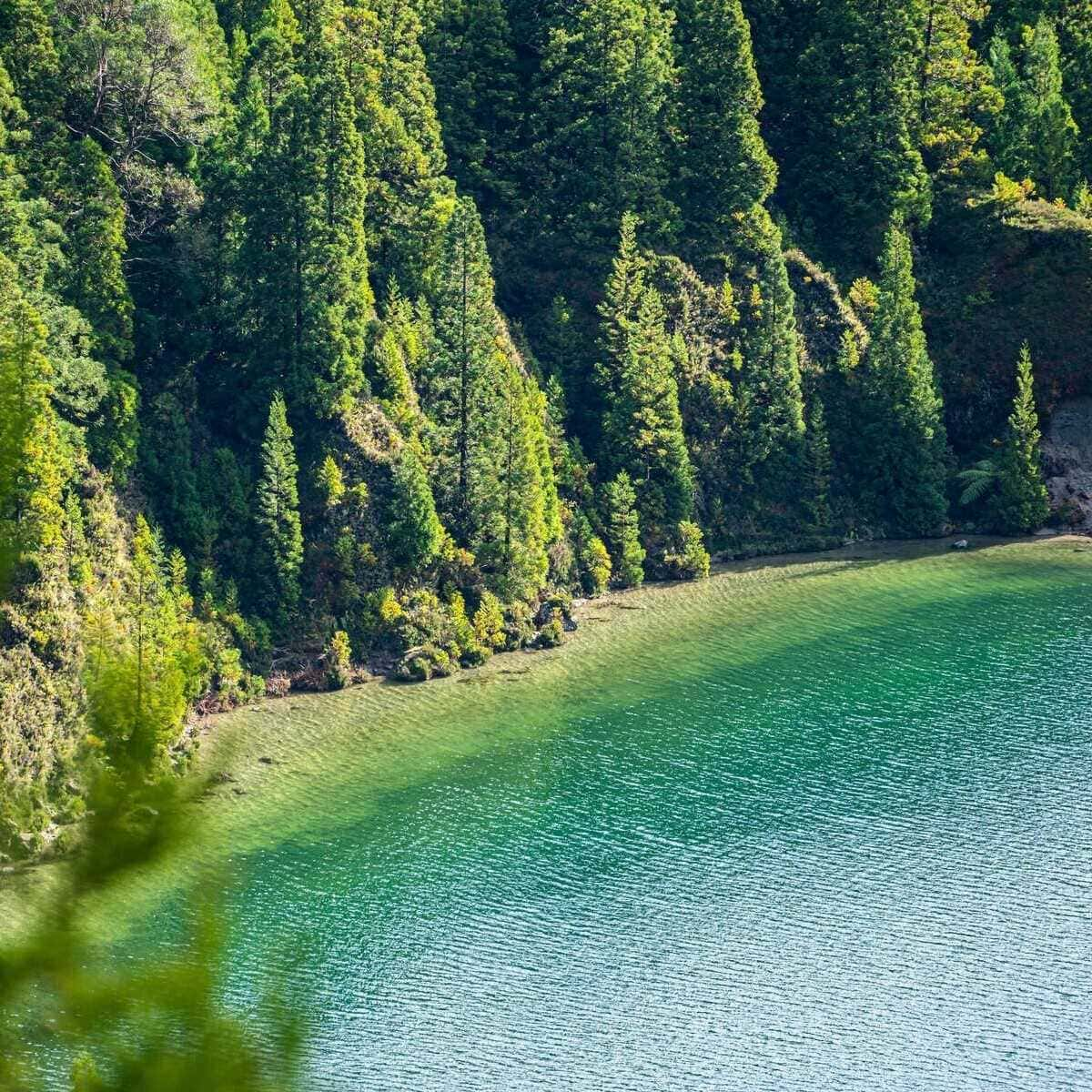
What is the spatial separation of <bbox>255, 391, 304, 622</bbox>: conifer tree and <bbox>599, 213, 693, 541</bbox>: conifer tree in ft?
54.3

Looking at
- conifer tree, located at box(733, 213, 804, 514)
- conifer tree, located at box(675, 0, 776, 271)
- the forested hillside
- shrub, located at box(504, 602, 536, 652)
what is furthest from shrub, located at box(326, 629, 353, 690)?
conifer tree, located at box(675, 0, 776, 271)

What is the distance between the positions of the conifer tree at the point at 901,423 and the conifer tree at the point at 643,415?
9.67m

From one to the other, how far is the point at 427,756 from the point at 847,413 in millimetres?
32080

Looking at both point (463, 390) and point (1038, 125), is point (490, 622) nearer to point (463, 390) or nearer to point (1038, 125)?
point (463, 390)

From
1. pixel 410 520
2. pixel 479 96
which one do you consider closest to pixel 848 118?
pixel 479 96

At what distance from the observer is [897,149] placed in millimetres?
87375

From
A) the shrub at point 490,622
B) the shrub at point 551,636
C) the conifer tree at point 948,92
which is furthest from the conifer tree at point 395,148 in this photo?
the conifer tree at point 948,92

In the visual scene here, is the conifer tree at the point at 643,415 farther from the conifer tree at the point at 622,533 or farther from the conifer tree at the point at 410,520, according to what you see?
the conifer tree at the point at 410,520

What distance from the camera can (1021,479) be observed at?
3226 inches

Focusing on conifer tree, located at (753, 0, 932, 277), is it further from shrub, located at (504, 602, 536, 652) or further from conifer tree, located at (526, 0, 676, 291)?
shrub, located at (504, 602, 536, 652)

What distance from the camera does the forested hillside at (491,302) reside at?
208 feet

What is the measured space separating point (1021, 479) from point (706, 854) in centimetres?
3509

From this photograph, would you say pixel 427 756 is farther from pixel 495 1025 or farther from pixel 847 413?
pixel 847 413

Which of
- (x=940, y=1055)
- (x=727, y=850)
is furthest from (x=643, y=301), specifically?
(x=940, y=1055)
